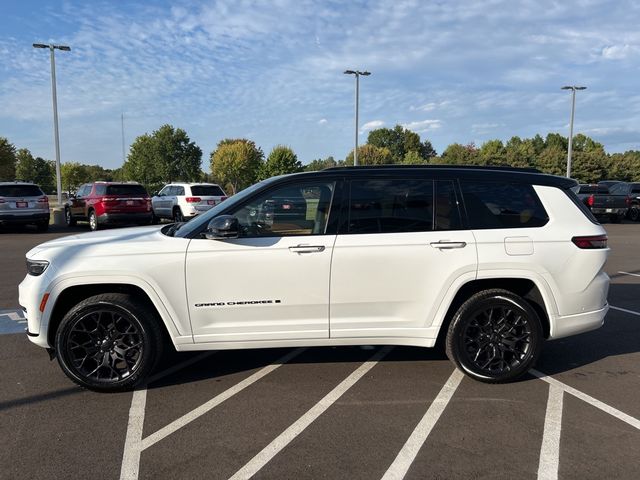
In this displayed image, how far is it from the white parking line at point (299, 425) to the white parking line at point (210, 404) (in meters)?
0.69

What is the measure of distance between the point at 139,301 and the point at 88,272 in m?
0.45

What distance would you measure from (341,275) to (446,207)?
1074mm

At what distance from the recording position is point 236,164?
83688 mm

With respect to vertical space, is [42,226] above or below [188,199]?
below

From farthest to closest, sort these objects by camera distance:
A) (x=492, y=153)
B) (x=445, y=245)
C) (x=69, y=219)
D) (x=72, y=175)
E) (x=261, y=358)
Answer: (x=72, y=175)
(x=492, y=153)
(x=69, y=219)
(x=261, y=358)
(x=445, y=245)

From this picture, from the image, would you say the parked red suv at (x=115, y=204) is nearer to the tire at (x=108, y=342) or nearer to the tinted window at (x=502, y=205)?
the tire at (x=108, y=342)

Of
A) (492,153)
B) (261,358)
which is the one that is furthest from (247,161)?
(261,358)

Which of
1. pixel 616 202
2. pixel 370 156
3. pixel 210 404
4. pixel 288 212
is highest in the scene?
pixel 370 156

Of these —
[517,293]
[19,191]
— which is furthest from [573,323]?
[19,191]

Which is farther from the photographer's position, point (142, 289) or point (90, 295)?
point (90, 295)

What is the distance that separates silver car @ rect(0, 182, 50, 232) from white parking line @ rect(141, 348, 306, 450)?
14664 millimetres

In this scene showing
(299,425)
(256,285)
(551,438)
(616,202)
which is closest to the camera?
(551,438)

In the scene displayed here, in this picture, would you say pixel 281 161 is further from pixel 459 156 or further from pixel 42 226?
pixel 42 226

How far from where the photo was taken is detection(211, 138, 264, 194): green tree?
Answer: 84.0 m
